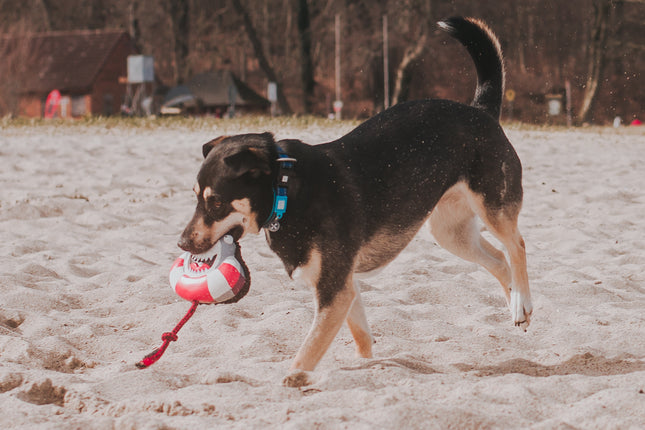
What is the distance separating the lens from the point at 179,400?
3088mm

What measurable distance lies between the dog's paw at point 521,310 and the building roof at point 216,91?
93.8 feet

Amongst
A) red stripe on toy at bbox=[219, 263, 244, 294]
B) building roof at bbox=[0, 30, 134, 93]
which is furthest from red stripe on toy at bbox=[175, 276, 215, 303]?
building roof at bbox=[0, 30, 134, 93]

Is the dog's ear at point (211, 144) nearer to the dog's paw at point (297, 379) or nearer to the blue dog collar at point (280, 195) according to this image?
the blue dog collar at point (280, 195)

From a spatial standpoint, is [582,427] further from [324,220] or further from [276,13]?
[276,13]

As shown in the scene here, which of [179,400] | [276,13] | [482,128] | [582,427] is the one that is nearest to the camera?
[582,427]

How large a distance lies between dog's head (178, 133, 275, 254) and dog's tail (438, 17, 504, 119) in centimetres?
166

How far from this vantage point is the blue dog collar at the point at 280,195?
133 inches

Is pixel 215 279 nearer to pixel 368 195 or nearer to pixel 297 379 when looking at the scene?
pixel 297 379

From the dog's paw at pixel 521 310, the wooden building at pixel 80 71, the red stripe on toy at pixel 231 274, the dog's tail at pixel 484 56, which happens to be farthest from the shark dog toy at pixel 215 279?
the wooden building at pixel 80 71

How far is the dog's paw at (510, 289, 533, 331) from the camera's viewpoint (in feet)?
13.9

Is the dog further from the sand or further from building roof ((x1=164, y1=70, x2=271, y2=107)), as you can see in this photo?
building roof ((x1=164, y1=70, x2=271, y2=107))

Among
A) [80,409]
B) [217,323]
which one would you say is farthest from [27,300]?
[80,409]

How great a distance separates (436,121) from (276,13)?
3723 centimetres

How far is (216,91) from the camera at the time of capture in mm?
33031
